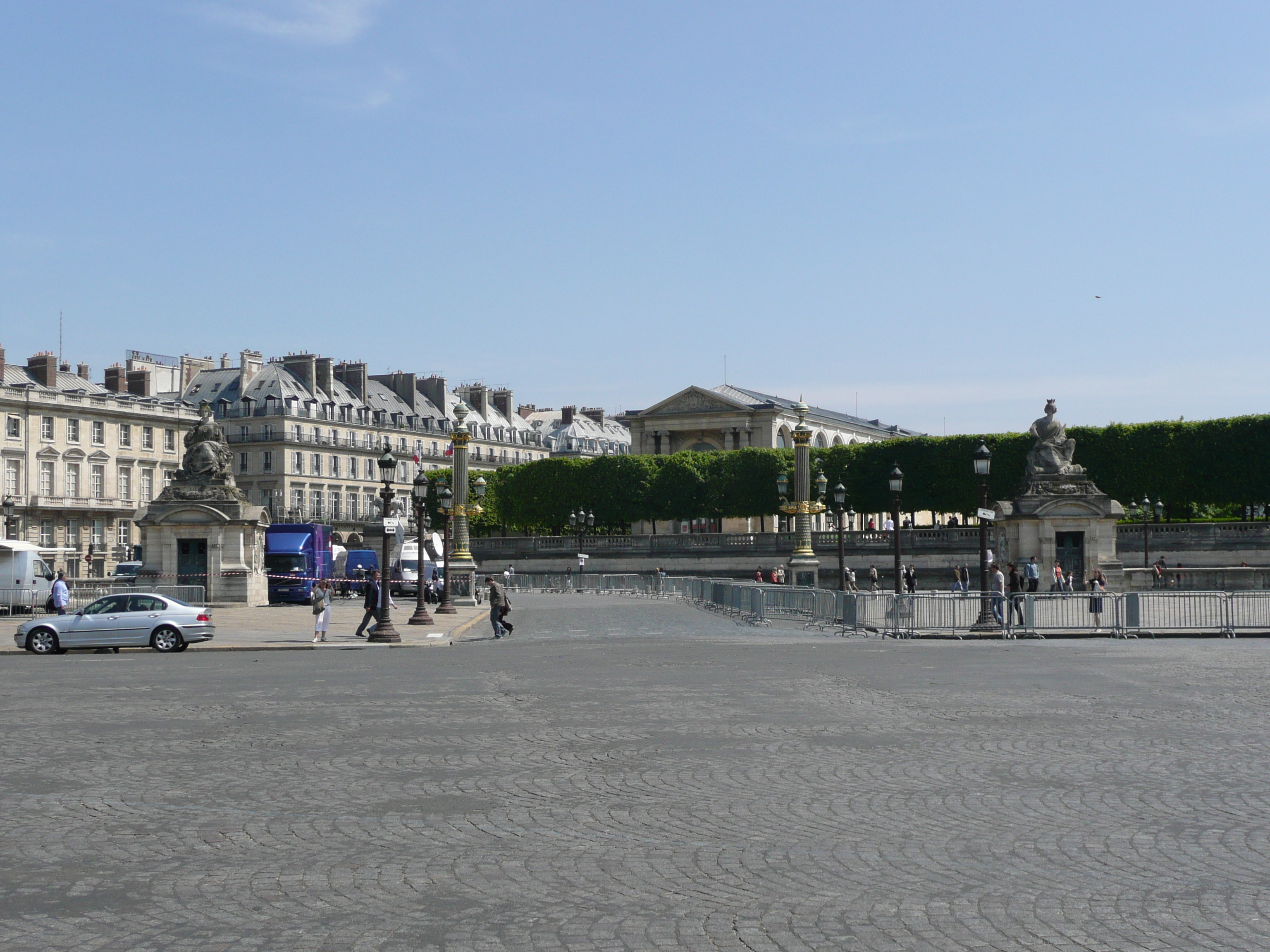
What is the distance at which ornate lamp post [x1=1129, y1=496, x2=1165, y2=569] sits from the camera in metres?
61.4

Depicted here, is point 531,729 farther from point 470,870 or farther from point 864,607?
point 864,607

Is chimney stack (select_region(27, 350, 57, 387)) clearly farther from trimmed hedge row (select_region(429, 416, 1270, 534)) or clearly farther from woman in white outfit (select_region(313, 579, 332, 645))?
woman in white outfit (select_region(313, 579, 332, 645))

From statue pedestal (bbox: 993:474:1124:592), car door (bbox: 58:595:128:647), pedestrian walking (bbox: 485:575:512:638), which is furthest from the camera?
statue pedestal (bbox: 993:474:1124:592)

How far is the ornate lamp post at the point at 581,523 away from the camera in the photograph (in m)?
75.6

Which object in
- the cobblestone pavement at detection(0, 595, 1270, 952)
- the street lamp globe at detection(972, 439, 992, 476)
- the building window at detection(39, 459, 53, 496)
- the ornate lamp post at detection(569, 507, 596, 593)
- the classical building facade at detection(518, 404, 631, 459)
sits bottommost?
the cobblestone pavement at detection(0, 595, 1270, 952)

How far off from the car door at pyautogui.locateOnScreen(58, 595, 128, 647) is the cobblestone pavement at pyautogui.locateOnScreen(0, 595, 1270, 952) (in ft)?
34.6

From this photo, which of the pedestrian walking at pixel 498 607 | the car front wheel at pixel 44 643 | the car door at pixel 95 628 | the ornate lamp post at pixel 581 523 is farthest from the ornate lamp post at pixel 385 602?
the ornate lamp post at pixel 581 523

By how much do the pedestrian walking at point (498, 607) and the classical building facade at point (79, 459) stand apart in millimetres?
56621

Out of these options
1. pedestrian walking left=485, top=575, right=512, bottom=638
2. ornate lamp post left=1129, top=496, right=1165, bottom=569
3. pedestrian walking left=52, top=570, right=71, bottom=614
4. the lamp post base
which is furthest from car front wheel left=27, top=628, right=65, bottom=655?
ornate lamp post left=1129, top=496, right=1165, bottom=569

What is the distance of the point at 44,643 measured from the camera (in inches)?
1093

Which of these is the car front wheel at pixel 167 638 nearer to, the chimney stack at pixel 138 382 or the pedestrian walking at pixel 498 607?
the pedestrian walking at pixel 498 607

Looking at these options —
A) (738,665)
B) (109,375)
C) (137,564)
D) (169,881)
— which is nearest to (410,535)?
(137,564)

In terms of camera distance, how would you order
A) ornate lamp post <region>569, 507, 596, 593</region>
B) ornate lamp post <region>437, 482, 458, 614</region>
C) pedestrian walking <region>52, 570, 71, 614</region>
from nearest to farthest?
1. pedestrian walking <region>52, 570, 71, 614</region>
2. ornate lamp post <region>437, 482, 458, 614</region>
3. ornate lamp post <region>569, 507, 596, 593</region>

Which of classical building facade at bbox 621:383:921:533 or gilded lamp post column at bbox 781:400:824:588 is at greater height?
classical building facade at bbox 621:383:921:533
